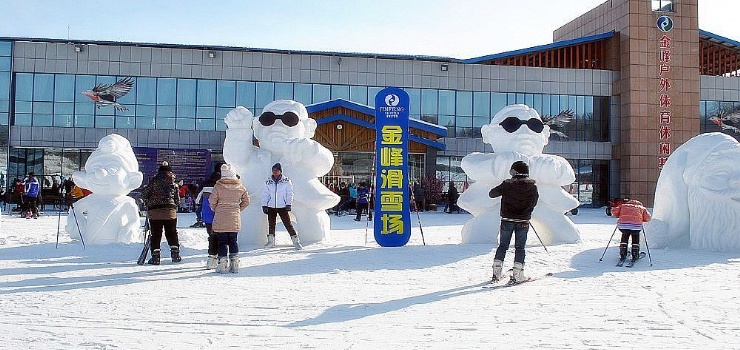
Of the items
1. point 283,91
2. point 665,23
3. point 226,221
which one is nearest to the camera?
point 226,221

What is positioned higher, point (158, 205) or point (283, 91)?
point (283, 91)

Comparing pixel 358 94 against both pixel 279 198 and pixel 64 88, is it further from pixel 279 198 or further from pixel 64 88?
pixel 279 198

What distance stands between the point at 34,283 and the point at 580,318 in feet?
18.6

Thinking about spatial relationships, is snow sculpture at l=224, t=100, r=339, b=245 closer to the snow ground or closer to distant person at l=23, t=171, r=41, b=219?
the snow ground

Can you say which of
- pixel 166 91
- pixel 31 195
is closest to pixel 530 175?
pixel 31 195

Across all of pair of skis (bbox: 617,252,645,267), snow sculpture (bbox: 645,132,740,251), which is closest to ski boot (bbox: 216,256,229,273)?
pair of skis (bbox: 617,252,645,267)

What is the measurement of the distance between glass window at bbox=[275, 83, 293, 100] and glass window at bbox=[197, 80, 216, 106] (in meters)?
2.63

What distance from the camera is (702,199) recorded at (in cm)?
1033

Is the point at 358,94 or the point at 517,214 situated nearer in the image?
the point at 517,214

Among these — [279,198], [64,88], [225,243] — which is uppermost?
[64,88]

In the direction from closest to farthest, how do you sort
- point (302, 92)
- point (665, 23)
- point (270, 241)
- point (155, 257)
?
point (155, 257), point (270, 241), point (302, 92), point (665, 23)

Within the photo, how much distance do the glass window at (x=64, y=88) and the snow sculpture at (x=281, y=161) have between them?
1882 centimetres

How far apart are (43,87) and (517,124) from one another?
2257 centimetres

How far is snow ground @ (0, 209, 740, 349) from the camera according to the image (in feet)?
16.5
